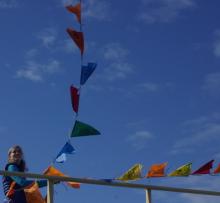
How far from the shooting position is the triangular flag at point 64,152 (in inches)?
223

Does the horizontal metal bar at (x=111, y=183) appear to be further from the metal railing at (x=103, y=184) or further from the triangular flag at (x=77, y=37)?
the triangular flag at (x=77, y=37)

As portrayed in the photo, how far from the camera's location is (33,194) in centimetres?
538

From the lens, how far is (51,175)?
16.5 ft

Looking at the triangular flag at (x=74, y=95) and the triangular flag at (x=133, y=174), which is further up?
the triangular flag at (x=74, y=95)

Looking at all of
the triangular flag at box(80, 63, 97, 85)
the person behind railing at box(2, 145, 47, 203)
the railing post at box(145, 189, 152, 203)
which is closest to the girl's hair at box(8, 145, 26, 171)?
the person behind railing at box(2, 145, 47, 203)

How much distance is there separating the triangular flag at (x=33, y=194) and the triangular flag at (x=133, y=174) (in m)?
0.80

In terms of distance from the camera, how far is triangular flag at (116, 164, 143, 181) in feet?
18.5

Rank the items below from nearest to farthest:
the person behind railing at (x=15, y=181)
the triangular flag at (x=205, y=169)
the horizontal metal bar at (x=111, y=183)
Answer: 1. the horizontal metal bar at (x=111, y=183)
2. the person behind railing at (x=15, y=181)
3. the triangular flag at (x=205, y=169)

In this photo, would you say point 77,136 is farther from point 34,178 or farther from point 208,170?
point 208,170

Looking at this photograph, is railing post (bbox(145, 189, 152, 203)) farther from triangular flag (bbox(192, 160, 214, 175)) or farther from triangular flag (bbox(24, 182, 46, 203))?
triangular flag (bbox(24, 182, 46, 203))

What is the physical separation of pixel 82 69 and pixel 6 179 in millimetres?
1304

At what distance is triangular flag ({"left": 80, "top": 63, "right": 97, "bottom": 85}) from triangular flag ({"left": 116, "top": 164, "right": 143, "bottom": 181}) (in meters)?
1.00

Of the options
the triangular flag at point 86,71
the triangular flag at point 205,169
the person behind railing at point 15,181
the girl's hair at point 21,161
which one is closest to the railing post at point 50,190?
the person behind railing at point 15,181

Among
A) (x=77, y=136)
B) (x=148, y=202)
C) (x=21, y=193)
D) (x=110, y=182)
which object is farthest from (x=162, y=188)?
(x=21, y=193)
